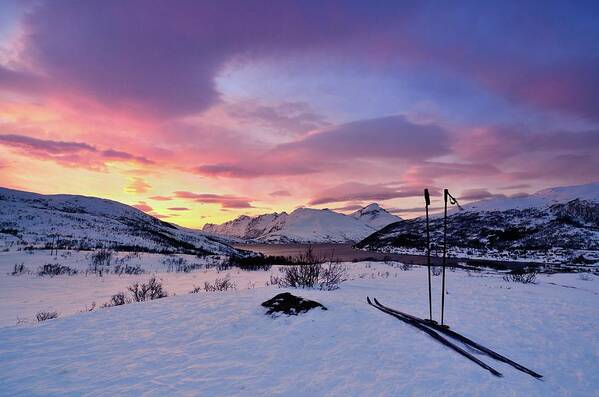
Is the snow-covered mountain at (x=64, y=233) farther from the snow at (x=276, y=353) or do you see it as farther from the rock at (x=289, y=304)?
the rock at (x=289, y=304)

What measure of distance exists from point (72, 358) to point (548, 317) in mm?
12492

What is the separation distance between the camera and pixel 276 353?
20.4 ft

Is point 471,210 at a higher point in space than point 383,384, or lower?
higher

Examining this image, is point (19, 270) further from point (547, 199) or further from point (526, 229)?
point (547, 199)

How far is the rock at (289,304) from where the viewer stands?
27.4 ft

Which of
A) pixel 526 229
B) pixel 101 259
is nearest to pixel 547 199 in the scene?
pixel 526 229

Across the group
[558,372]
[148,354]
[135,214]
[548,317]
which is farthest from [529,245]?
[135,214]

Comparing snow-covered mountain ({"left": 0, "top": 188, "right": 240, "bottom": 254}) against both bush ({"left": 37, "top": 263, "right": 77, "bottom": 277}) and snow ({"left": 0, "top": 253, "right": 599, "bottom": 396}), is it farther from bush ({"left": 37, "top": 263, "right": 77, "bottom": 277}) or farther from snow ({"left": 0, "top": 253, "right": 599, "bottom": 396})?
snow ({"left": 0, "top": 253, "right": 599, "bottom": 396})

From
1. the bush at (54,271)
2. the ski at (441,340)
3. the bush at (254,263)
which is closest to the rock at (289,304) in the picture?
the ski at (441,340)

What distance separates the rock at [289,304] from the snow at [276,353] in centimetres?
27

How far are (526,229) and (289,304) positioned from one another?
3961 inches

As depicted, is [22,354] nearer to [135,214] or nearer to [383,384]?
[383,384]

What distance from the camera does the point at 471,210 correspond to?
13538 centimetres

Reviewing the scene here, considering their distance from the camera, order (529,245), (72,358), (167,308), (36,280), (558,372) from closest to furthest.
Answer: (72,358), (558,372), (167,308), (36,280), (529,245)
